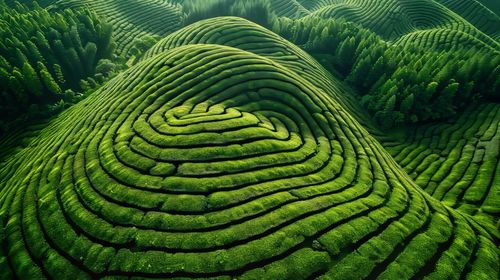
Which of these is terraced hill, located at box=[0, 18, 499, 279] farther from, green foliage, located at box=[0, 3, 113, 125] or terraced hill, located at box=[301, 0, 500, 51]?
terraced hill, located at box=[301, 0, 500, 51]

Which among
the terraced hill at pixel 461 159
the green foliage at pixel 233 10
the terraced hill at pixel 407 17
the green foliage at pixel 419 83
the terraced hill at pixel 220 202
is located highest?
the terraced hill at pixel 407 17

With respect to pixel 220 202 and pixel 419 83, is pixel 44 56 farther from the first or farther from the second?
pixel 419 83

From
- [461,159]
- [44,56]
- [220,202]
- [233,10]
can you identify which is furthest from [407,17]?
[220,202]

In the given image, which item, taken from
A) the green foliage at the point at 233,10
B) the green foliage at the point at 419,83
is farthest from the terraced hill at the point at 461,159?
the green foliage at the point at 233,10

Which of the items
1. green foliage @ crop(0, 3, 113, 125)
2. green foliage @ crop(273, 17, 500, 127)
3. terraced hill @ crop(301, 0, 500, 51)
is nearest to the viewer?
green foliage @ crop(0, 3, 113, 125)

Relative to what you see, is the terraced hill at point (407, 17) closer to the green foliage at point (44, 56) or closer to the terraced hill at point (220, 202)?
the green foliage at point (44, 56)

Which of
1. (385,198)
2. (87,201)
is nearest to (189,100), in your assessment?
(87,201)

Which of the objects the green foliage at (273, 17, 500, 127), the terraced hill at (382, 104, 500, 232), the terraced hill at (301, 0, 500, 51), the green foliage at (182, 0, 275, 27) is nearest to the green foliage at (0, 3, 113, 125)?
the green foliage at (182, 0, 275, 27)

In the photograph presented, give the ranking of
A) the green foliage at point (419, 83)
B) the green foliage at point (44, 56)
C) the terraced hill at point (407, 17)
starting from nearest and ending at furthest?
the green foliage at point (44, 56) → the green foliage at point (419, 83) → the terraced hill at point (407, 17)
